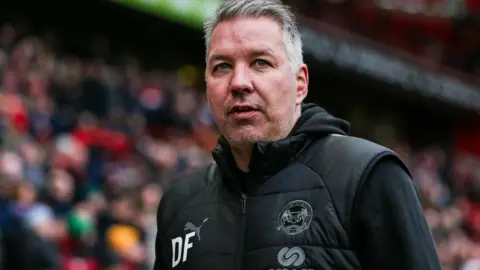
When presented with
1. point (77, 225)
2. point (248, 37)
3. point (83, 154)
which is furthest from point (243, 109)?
point (83, 154)

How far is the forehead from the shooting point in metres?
2.38

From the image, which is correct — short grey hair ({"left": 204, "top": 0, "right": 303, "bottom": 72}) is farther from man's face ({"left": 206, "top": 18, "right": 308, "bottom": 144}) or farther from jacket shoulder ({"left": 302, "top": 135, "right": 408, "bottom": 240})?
jacket shoulder ({"left": 302, "top": 135, "right": 408, "bottom": 240})

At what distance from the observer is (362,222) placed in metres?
2.17

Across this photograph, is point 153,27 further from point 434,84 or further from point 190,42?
point 434,84

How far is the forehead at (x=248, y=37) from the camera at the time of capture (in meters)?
2.38

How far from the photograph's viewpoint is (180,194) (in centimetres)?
261

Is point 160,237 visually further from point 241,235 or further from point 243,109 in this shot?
point 243,109

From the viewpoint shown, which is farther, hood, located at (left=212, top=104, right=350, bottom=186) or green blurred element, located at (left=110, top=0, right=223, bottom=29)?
green blurred element, located at (left=110, top=0, right=223, bottom=29)

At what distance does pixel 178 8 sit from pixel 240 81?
9112 mm

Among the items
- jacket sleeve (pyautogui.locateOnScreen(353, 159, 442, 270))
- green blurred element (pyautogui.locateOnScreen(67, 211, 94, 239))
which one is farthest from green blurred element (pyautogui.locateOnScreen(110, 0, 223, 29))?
jacket sleeve (pyautogui.locateOnScreen(353, 159, 442, 270))

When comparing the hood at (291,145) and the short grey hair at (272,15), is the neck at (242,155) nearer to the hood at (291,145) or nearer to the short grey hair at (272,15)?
the hood at (291,145)

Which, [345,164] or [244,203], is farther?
[244,203]

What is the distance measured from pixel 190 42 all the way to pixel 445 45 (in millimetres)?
7840

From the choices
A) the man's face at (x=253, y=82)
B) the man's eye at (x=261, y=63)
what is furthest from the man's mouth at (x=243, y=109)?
the man's eye at (x=261, y=63)
